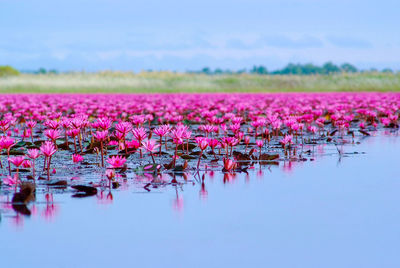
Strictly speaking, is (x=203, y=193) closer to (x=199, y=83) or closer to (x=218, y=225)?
(x=218, y=225)

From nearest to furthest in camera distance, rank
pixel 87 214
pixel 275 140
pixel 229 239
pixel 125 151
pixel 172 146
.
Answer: pixel 229 239 → pixel 87 214 → pixel 125 151 → pixel 172 146 → pixel 275 140

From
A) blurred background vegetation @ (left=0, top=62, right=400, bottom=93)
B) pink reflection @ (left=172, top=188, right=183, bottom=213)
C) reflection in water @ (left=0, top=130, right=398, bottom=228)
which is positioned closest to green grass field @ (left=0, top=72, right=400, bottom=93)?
blurred background vegetation @ (left=0, top=62, right=400, bottom=93)

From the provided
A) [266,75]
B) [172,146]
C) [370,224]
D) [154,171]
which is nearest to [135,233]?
[370,224]

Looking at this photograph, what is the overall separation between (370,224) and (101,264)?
5.56ft

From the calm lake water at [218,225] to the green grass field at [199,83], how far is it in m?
34.9

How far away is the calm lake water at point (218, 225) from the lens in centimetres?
304

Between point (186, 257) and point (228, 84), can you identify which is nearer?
point (186, 257)

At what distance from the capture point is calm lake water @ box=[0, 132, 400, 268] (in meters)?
3.04

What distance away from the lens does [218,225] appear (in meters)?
3.66

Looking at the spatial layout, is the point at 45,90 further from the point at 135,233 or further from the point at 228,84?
the point at 135,233

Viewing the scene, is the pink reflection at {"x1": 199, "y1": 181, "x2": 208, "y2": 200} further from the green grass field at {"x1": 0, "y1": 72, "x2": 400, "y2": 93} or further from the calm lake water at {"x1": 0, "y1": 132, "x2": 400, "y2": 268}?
the green grass field at {"x1": 0, "y1": 72, "x2": 400, "y2": 93}

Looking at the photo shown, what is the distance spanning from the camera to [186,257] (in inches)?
120

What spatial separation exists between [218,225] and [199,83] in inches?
1544

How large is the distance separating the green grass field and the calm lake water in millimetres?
34894
